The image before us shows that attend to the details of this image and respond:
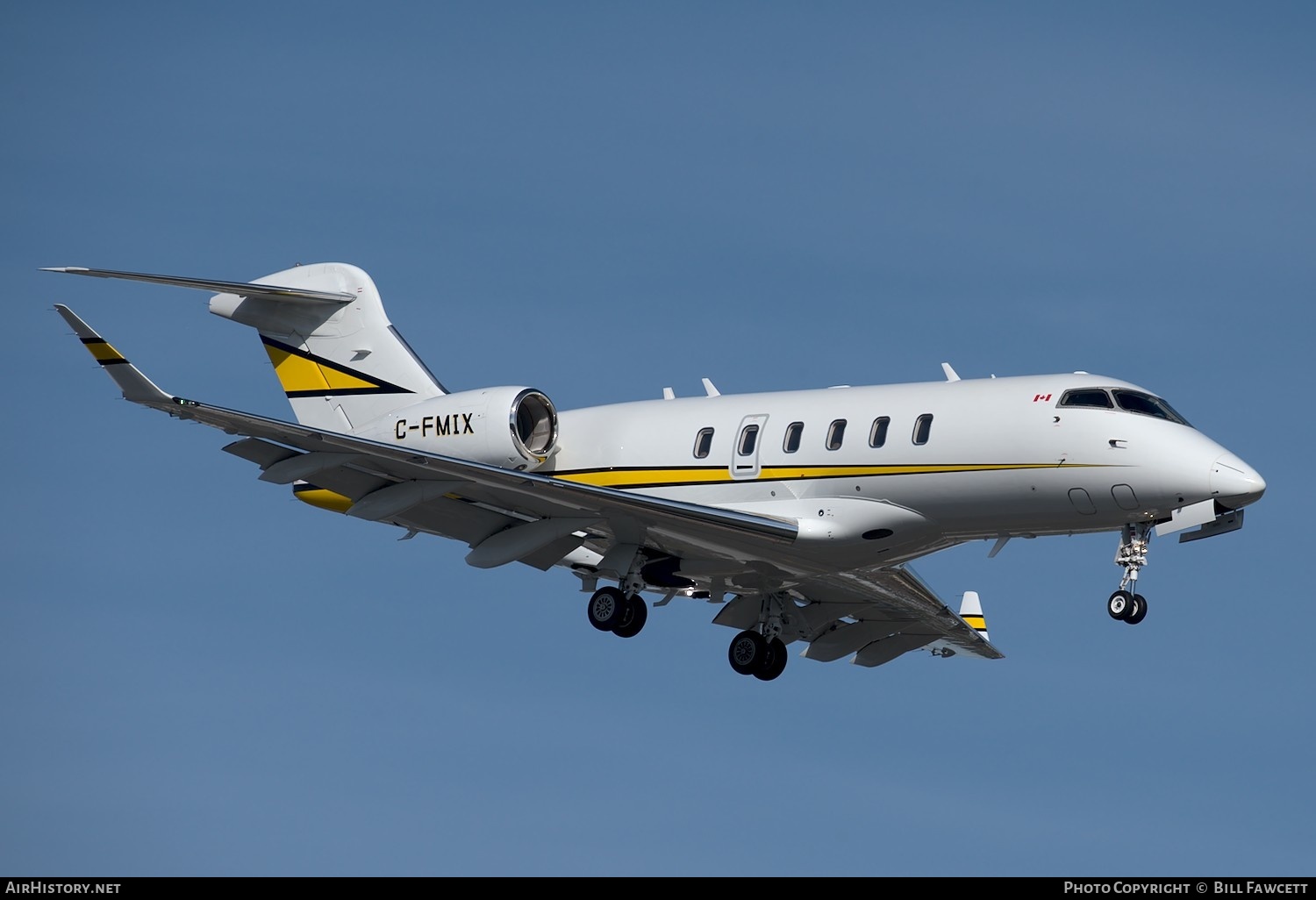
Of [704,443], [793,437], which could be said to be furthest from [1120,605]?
[704,443]

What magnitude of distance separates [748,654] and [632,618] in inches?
107

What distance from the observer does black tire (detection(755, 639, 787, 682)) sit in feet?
92.7

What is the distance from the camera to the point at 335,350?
29375mm

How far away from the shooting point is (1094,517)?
23.8m

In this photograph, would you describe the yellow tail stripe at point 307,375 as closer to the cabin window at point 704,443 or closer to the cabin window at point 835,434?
the cabin window at point 704,443

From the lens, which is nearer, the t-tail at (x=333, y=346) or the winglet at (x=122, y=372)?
the winglet at (x=122, y=372)

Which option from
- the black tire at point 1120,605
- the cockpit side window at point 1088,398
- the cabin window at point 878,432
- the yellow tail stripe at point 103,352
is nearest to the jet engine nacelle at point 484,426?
the cabin window at point 878,432

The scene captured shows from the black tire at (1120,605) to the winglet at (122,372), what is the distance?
11513 millimetres

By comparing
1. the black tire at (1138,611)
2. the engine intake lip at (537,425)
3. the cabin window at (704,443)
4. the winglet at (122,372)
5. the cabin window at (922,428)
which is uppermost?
the engine intake lip at (537,425)

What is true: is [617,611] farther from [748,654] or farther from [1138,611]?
[1138,611]

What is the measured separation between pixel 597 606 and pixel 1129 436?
751 cm

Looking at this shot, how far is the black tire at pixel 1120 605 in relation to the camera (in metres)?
23.4
